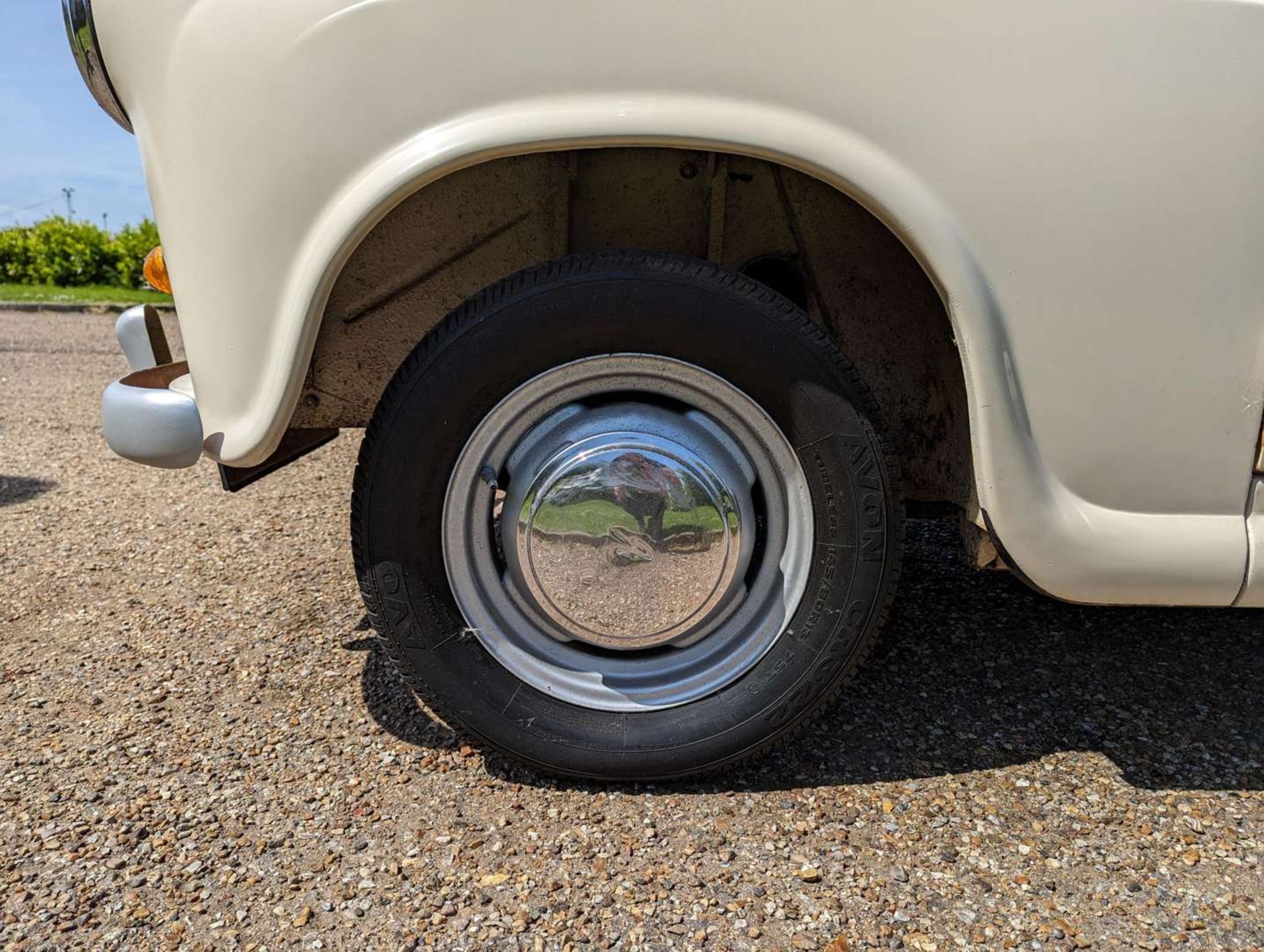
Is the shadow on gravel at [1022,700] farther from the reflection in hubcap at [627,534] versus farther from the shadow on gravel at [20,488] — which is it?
the shadow on gravel at [20,488]

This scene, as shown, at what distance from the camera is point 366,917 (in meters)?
1.51

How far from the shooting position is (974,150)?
1.52 meters

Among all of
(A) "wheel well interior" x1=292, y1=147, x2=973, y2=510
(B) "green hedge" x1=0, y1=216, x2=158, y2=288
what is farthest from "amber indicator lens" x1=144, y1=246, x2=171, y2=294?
(B) "green hedge" x1=0, y1=216, x2=158, y2=288

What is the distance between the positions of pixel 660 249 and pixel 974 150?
69 centimetres

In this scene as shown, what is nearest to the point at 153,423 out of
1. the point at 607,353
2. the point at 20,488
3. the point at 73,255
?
the point at 607,353

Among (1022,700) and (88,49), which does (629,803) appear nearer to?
(1022,700)

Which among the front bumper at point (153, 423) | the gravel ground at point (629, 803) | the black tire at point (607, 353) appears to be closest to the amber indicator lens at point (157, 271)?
the front bumper at point (153, 423)

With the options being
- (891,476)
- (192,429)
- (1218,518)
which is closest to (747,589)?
(891,476)

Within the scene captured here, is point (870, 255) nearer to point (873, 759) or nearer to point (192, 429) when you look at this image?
point (873, 759)

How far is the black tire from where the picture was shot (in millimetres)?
1703

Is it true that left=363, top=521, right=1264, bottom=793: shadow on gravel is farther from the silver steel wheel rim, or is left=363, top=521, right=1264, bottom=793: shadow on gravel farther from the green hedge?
the green hedge

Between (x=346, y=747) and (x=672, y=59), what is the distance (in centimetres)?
Result: 148

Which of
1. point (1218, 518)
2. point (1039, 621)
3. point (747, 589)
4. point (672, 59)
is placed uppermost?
point (672, 59)

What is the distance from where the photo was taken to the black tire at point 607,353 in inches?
67.1
